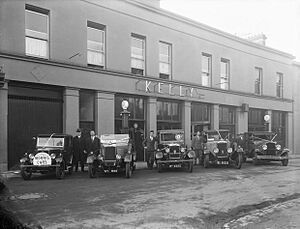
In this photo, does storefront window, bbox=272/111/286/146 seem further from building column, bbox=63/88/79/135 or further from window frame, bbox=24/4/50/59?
window frame, bbox=24/4/50/59

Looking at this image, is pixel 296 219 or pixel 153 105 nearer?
pixel 296 219

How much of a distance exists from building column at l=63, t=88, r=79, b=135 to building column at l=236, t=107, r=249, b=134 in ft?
41.6

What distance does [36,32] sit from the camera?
1383cm

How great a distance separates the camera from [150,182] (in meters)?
10.2

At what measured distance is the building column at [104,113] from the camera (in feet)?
51.1

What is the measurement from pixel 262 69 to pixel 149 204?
21.1 m

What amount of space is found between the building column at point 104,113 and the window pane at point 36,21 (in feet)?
12.3

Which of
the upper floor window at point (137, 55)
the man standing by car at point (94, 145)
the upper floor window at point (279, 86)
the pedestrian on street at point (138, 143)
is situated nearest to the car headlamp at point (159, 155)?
the man standing by car at point (94, 145)

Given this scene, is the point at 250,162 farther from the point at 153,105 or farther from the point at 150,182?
the point at 150,182

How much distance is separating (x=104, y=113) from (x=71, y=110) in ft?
5.85

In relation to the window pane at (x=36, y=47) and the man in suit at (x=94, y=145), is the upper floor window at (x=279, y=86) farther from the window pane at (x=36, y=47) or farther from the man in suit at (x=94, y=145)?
the window pane at (x=36, y=47)

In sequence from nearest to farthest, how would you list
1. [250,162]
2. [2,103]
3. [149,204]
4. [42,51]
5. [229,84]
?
[149,204] < [2,103] < [42,51] < [250,162] < [229,84]

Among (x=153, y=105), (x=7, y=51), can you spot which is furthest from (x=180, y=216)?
(x=153, y=105)

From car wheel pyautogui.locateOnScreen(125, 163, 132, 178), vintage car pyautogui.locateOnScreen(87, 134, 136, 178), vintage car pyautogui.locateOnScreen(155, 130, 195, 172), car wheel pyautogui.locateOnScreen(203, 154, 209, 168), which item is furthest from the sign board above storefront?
car wheel pyautogui.locateOnScreen(125, 163, 132, 178)
